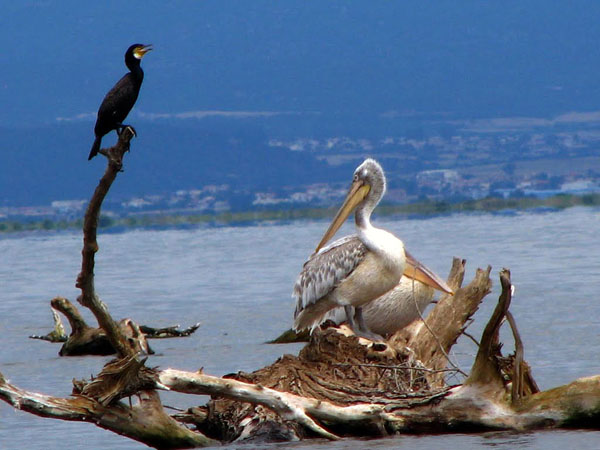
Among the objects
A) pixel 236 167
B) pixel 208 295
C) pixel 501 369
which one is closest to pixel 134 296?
pixel 208 295

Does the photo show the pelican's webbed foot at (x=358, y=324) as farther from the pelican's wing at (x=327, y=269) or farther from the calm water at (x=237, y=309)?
the calm water at (x=237, y=309)

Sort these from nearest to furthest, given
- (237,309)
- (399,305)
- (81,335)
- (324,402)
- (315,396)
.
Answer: (324,402) → (315,396) → (399,305) → (81,335) → (237,309)

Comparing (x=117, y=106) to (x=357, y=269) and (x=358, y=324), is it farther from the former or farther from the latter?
(x=358, y=324)

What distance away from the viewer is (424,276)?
354 inches

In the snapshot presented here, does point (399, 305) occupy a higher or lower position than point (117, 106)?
lower

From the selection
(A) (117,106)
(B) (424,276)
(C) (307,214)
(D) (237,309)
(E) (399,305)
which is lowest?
(D) (237,309)

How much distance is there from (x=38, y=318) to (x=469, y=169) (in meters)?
122

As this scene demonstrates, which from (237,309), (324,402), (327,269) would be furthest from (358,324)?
(237,309)

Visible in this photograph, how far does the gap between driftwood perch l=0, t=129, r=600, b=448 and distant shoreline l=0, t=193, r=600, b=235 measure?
261 ft

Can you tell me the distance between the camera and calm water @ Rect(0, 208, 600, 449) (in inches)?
361

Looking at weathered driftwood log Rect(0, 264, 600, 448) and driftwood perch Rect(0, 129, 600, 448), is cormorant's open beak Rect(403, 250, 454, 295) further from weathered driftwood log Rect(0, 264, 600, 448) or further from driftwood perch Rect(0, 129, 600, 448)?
weathered driftwood log Rect(0, 264, 600, 448)

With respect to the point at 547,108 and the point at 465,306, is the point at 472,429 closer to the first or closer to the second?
the point at 465,306

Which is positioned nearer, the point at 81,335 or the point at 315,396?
the point at 315,396

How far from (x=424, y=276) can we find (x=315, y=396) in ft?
6.18
